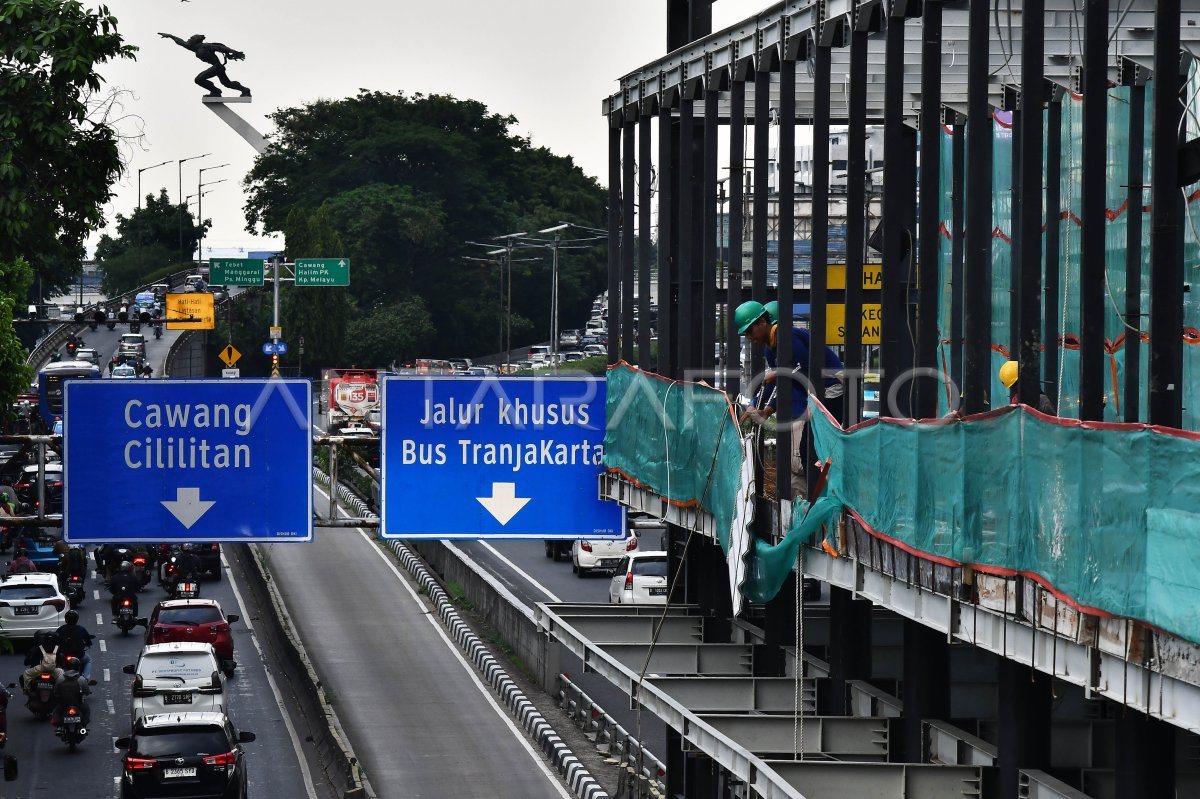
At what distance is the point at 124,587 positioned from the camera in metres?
38.8

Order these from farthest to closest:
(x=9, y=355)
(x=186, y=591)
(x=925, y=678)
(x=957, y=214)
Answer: (x=9, y=355) → (x=186, y=591) → (x=957, y=214) → (x=925, y=678)

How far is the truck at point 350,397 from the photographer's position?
67438 mm

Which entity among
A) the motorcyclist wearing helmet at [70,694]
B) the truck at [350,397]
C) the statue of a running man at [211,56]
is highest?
the statue of a running man at [211,56]

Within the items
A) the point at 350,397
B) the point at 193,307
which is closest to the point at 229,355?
the point at 350,397

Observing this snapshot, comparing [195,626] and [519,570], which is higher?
[195,626]

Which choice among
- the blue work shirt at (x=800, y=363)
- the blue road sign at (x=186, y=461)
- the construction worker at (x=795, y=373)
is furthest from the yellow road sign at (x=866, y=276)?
the blue road sign at (x=186, y=461)

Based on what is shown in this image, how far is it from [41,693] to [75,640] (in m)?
1.01

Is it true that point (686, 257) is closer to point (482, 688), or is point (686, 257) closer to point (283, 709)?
point (283, 709)

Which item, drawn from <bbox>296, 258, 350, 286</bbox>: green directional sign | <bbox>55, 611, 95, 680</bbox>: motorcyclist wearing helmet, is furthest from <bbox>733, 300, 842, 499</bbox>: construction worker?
<bbox>296, 258, 350, 286</bbox>: green directional sign

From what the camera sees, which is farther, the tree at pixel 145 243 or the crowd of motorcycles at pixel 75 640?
the tree at pixel 145 243

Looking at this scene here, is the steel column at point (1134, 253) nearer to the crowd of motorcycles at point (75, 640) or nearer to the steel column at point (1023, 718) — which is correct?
the steel column at point (1023, 718)

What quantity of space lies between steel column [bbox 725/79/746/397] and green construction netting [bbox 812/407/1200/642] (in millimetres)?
4293

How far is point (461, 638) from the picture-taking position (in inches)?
1506

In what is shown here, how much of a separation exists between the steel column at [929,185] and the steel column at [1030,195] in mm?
1393
